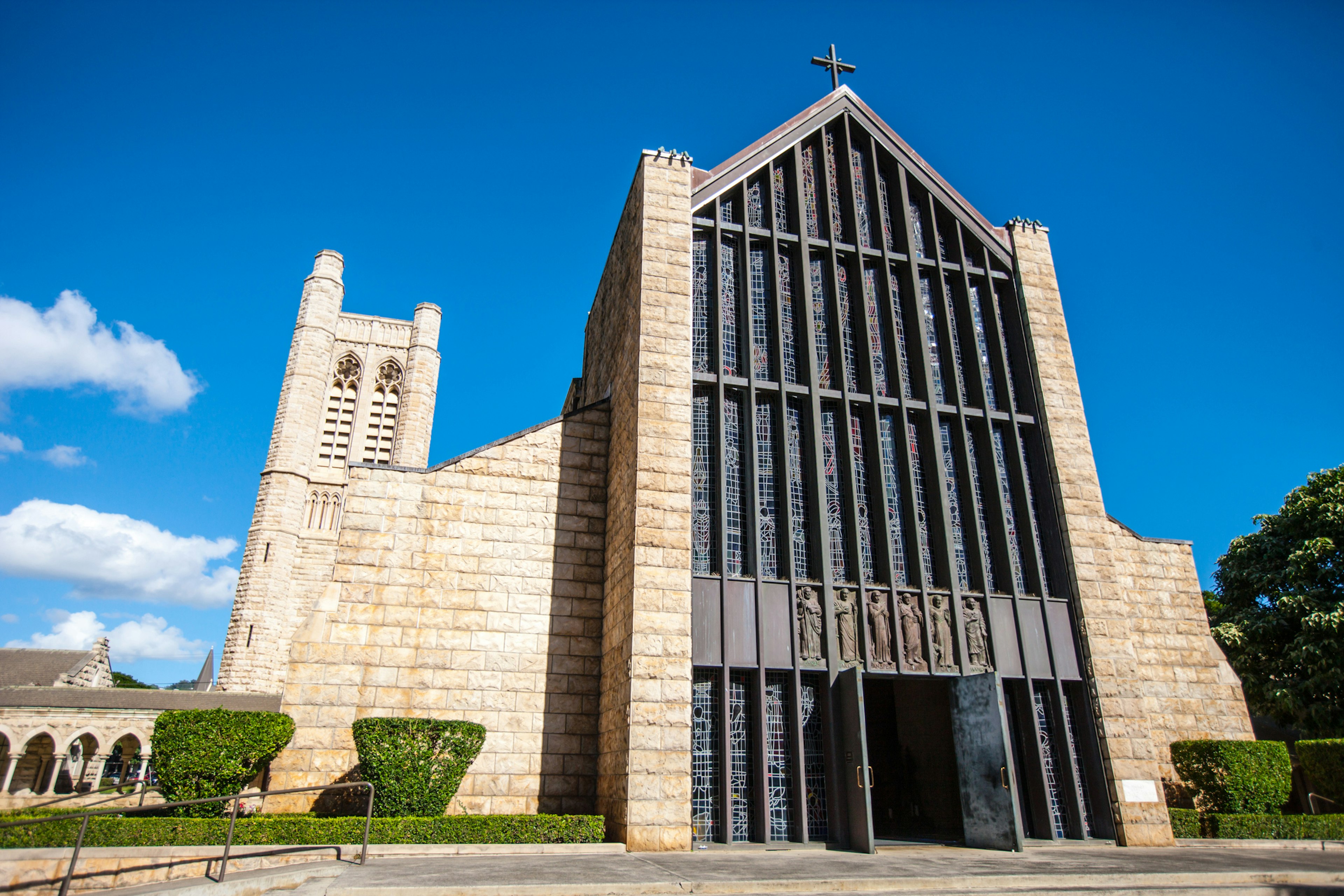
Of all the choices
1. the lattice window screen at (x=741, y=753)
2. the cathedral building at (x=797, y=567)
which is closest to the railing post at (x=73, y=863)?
the cathedral building at (x=797, y=567)

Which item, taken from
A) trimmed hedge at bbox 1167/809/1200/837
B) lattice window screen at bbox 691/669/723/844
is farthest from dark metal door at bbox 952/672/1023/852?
lattice window screen at bbox 691/669/723/844

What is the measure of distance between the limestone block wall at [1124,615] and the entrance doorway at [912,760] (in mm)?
3240

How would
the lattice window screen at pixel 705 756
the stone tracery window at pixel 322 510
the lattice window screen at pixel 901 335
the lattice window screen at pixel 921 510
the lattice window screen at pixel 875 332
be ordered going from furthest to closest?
the stone tracery window at pixel 322 510 < the lattice window screen at pixel 901 335 < the lattice window screen at pixel 875 332 < the lattice window screen at pixel 921 510 < the lattice window screen at pixel 705 756

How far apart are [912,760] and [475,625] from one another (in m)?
11.3

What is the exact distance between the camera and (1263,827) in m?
14.1

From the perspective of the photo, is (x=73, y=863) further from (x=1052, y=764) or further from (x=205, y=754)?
(x=1052, y=764)

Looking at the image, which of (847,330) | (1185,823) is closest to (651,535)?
(847,330)

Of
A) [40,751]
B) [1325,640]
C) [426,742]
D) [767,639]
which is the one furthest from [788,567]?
[40,751]

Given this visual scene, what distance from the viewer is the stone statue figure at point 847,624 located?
1382 cm

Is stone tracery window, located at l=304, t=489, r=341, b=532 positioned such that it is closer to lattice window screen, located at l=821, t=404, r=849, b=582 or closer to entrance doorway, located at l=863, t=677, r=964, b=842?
entrance doorway, located at l=863, t=677, r=964, b=842

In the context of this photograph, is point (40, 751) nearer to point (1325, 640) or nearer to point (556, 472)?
point (556, 472)

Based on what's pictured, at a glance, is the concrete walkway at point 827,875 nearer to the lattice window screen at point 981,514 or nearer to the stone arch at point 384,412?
the lattice window screen at point 981,514

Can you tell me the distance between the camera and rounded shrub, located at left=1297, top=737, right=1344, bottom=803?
55.4 feet

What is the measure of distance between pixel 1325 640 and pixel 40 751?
50.2 metres
